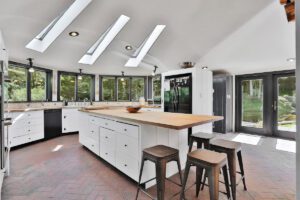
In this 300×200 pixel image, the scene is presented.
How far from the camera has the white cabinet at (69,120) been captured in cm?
501

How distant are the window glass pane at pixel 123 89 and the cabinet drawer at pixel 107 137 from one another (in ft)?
12.7

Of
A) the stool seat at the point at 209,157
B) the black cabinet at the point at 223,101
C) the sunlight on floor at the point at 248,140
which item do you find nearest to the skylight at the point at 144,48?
the black cabinet at the point at 223,101

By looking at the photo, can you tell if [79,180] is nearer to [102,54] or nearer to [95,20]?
[95,20]

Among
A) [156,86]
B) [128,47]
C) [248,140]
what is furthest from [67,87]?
[248,140]

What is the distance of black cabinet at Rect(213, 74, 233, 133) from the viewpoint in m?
5.23

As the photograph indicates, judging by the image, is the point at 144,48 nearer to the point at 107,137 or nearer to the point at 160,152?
the point at 107,137

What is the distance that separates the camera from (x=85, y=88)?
20.3 feet

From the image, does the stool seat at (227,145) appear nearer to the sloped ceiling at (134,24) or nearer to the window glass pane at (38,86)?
the sloped ceiling at (134,24)

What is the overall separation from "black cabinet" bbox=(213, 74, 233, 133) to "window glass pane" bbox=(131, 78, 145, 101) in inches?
113

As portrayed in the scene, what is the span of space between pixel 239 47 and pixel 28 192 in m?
4.60

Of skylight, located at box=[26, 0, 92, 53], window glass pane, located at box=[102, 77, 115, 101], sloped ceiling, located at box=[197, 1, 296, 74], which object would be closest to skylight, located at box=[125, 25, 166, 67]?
window glass pane, located at box=[102, 77, 115, 101]

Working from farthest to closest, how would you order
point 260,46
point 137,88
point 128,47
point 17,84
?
point 137,88 < point 128,47 < point 17,84 < point 260,46

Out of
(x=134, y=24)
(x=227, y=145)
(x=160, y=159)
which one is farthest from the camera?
(x=134, y=24)

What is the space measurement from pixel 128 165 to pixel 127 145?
11.2 inches
